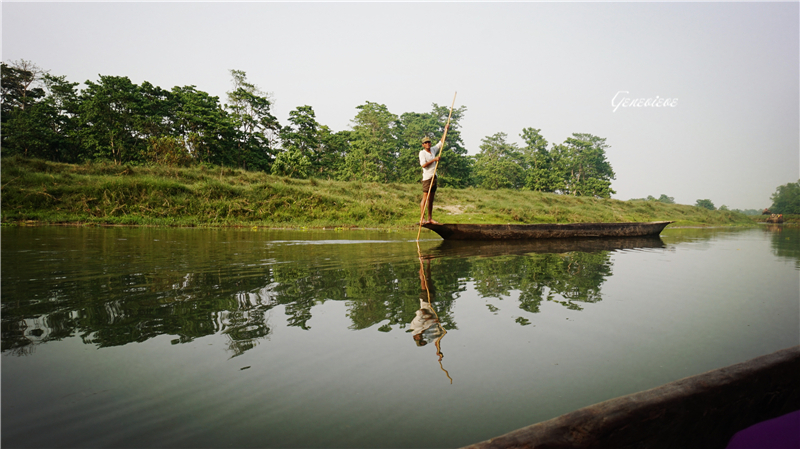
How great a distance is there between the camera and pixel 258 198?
61.7ft

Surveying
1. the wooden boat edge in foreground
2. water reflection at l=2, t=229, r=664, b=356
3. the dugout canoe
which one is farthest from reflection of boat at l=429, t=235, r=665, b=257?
the wooden boat edge in foreground

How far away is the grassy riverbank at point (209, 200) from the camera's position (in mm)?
15375

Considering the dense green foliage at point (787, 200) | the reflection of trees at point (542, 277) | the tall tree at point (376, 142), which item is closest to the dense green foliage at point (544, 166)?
the tall tree at point (376, 142)

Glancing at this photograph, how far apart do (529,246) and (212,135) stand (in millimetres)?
34865

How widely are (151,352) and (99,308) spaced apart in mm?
1273

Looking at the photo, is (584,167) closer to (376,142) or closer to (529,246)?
(376,142)

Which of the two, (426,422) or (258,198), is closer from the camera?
(426,422)

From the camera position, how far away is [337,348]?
2557 millimetres

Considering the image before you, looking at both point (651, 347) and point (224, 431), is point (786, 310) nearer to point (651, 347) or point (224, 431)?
point (651, 347)

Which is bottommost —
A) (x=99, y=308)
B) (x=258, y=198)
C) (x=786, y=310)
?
(x=786, y=310)

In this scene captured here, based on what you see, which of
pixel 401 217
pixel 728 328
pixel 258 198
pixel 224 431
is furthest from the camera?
pixel 401 217

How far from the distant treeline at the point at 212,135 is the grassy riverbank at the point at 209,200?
271 inches

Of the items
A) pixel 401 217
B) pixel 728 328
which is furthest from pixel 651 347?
pixel 401 217

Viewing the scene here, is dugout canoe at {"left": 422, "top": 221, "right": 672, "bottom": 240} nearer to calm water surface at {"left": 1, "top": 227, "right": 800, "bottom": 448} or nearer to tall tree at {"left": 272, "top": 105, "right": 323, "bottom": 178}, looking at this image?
calm water surface at {"left": 1, "top": 227, "right": 800, "bottom": 448}
